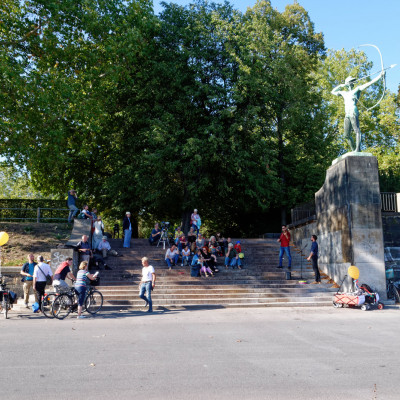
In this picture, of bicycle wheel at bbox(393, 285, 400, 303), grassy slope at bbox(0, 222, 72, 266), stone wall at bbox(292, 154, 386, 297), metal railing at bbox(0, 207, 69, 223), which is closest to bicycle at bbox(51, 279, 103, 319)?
grassy slope at bbox(0, 222, 72, 266)

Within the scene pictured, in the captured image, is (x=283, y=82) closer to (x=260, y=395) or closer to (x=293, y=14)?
(x=293, y=14)

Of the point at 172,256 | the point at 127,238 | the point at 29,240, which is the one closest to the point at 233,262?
the point at 172,256

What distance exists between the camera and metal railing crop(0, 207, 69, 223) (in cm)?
2606

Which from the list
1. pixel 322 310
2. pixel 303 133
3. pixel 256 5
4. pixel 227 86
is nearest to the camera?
pixel 322 310

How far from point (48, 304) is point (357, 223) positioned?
11.7 m

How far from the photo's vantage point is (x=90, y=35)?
23.8 m

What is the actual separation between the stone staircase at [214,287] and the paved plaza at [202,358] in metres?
3.09

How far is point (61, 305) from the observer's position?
42.9ft

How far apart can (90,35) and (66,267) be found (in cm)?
1512

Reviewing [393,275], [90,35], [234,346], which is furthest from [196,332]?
[90,35]

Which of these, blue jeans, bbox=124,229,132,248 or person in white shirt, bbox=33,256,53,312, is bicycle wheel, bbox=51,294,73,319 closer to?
person in white shirt, bbox=33,256,53,312

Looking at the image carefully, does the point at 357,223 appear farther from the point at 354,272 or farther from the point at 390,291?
the point at 390,291

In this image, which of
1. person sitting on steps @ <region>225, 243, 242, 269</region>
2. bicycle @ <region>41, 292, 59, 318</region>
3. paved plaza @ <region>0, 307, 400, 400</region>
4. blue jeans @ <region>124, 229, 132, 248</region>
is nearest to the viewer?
paved plaza @ <region>0, 307, 400, 400</region>

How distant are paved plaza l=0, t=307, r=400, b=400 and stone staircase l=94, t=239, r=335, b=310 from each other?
309cm
